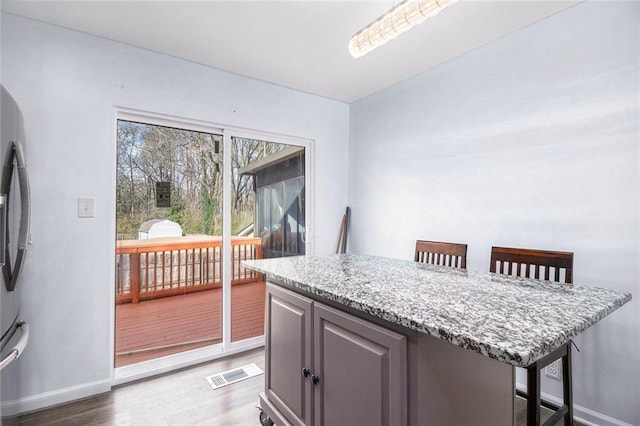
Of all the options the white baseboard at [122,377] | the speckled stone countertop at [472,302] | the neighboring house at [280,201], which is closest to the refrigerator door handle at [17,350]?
the white baseboard at [122,377]

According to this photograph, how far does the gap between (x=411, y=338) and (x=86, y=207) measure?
2226 millimetres

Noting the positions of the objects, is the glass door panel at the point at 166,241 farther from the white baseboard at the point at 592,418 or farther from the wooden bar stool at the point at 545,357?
the white baseboard at the point at 592,418

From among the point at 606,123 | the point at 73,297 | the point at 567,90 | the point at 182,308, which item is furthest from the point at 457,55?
the point at 73,297

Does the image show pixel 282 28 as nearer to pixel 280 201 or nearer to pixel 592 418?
pixel 280 201

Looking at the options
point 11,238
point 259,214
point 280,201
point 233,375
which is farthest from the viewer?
point 280,201

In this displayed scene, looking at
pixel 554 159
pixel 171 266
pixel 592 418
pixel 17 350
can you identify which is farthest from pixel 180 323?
pixel 554 159

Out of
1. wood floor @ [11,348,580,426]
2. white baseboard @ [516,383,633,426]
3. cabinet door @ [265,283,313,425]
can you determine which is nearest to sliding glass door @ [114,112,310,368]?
wood floor @ [11,348,580,426]

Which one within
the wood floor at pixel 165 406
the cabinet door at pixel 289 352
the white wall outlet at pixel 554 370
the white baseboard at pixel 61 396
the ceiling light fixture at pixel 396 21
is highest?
the ceiling light fixture at pixel 396 21

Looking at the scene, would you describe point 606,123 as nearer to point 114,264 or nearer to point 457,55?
point 457,55

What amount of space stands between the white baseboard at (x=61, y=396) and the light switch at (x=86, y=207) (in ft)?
3.67

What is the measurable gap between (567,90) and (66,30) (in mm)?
3217

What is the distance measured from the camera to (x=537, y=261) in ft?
5.54

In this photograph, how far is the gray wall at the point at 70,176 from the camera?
194cm

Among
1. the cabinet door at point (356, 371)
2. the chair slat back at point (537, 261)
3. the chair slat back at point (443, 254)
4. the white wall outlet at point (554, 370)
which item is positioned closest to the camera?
the cabinet door at point (356, 371)
